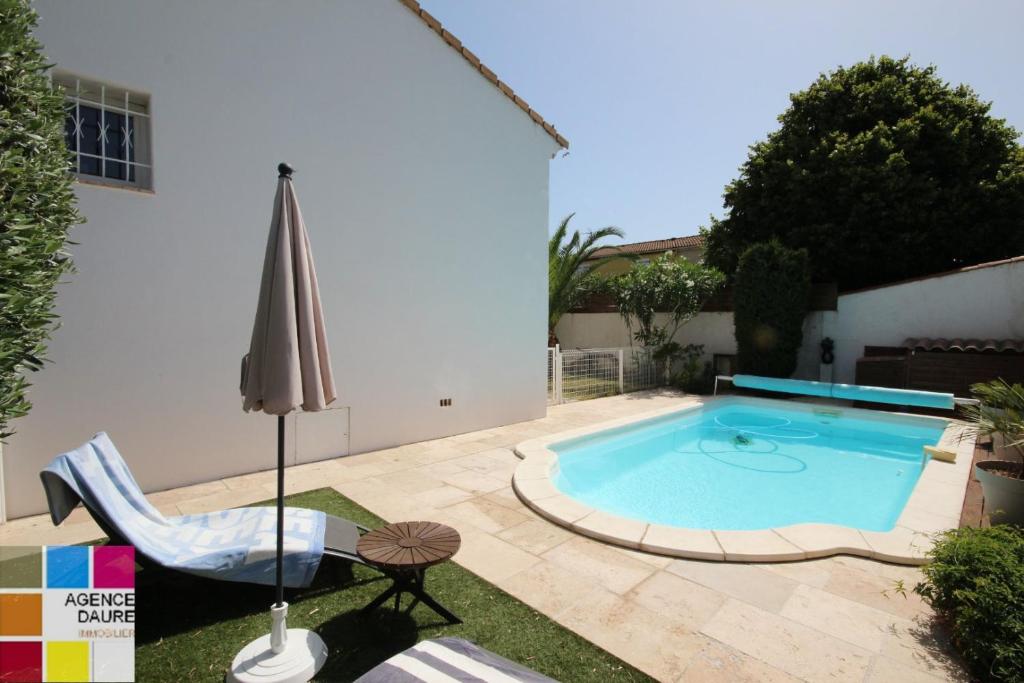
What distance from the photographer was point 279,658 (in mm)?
2971

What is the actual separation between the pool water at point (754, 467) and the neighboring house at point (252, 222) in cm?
318

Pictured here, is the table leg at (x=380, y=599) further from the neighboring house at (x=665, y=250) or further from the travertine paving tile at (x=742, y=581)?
the neighboring house at (x=665, y=250)

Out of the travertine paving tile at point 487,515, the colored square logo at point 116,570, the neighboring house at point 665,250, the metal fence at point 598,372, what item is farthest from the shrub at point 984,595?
the neighboring house at point 665,250

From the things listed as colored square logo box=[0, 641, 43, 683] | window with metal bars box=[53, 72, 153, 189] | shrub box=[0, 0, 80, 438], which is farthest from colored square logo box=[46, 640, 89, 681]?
window with metal bars box=[53, 72, 153, 189]

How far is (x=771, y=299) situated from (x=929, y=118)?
8.32 meters

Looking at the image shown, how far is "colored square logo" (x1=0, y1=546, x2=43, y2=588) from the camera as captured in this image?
3.85 meters

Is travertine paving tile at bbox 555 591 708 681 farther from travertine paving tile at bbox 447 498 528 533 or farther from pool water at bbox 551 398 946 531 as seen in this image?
pool water at bbox 551 398 946 531

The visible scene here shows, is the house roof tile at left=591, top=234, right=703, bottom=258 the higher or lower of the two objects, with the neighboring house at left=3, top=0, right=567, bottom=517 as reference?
higher

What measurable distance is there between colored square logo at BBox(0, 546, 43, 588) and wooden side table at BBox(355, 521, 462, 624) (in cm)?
245

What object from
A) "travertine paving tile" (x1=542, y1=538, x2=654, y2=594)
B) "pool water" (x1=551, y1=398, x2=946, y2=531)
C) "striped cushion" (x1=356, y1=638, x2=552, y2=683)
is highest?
"striped cushion" (x1=356, y1=638, x2=552, y2=683)

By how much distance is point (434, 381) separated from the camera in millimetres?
9422

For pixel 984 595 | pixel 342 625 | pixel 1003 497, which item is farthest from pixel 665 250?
pixel 342 625

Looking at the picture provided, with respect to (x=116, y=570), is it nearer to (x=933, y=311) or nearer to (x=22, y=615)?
(x=22, y=615)

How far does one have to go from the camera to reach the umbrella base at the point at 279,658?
9.39 ft
